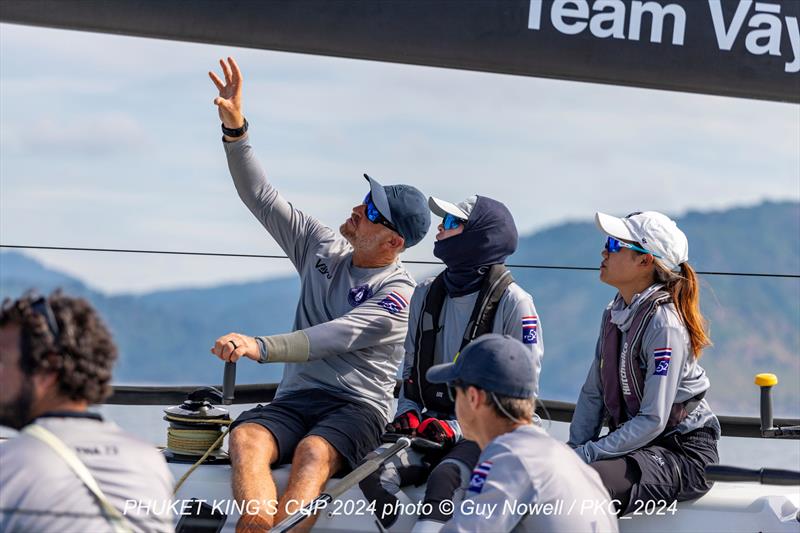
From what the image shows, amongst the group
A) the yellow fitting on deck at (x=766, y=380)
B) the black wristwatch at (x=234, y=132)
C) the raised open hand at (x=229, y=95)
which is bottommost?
the yellow fitting on deck at (x=766, y=380)

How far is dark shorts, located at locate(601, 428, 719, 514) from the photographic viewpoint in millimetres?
2609

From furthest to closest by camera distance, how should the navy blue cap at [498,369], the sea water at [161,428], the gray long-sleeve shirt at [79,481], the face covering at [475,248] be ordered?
the sea water at [161,428], the face covering at [475,248], the navy blue cap at [498,369], the gray long-sleeve shirt at [79,481]

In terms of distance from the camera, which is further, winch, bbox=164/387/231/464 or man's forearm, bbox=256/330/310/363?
winch, bbox=164/387/231/464

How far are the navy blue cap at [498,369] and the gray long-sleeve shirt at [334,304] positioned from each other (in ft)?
3.13

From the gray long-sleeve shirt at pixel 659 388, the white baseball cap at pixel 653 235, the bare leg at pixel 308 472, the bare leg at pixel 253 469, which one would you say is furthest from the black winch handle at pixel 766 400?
the bare leg at pixel 253 469

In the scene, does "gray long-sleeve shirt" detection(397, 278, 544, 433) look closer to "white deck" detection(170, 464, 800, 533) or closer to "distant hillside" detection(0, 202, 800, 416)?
"white deck" detection(170, 464, 800, 533)

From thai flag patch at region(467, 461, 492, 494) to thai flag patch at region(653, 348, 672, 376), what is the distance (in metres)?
0.98

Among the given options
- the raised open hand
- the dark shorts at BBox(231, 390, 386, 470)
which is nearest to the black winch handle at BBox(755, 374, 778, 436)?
the dark shorts at BBox(231, 390, 386, 470)

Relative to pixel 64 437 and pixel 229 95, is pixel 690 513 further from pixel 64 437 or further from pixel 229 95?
pixel 64 437

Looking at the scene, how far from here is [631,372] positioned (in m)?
2.72

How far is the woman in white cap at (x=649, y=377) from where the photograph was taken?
2635mm

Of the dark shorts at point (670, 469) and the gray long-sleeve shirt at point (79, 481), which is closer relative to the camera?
the gray long-sleeve shirt at point (79, 481)

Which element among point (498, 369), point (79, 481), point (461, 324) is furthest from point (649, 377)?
point (79, 481)

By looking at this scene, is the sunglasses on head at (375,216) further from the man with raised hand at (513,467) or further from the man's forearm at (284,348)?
the man with raised hand at (513,467)
